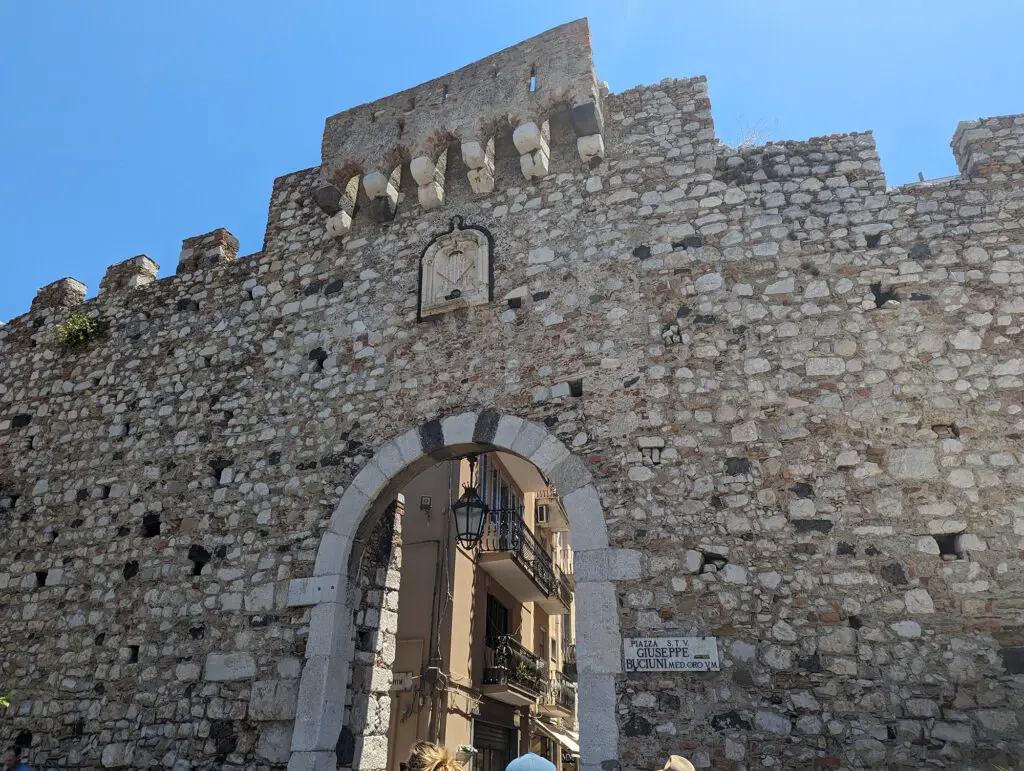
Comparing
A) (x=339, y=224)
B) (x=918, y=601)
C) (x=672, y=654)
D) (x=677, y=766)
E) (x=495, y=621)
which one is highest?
(x=339, y=224)

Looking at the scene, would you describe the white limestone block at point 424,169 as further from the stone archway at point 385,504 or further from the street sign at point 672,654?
the street sign at point 672,654

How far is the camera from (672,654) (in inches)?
199

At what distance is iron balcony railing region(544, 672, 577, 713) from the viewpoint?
49.5 ft

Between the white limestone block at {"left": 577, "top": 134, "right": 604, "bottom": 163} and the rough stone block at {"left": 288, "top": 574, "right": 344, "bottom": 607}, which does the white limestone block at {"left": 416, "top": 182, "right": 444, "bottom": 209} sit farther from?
the rough stone block at {"left": 288, "top": 574, "right": 344, "bottom": 607}

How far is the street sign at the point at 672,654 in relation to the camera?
4982 mm

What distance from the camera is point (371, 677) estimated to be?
21.0ft

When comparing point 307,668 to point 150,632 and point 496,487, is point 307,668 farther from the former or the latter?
point 496,487

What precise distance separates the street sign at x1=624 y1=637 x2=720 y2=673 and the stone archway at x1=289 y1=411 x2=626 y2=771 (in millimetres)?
106

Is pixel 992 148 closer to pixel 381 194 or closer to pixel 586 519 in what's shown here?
pixel 586 519

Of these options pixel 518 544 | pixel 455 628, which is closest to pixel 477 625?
pixel 455 628

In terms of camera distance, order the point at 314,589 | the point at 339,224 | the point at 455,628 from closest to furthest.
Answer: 1. the point at 314,589
2. the point at 339,224
3. the point at 455,628

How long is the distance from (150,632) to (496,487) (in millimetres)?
6922

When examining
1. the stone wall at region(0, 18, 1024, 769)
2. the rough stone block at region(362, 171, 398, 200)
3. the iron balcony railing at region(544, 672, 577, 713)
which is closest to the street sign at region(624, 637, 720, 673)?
the stone wall at region(0, 18, 1024, 769)

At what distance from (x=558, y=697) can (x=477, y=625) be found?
6.31m
